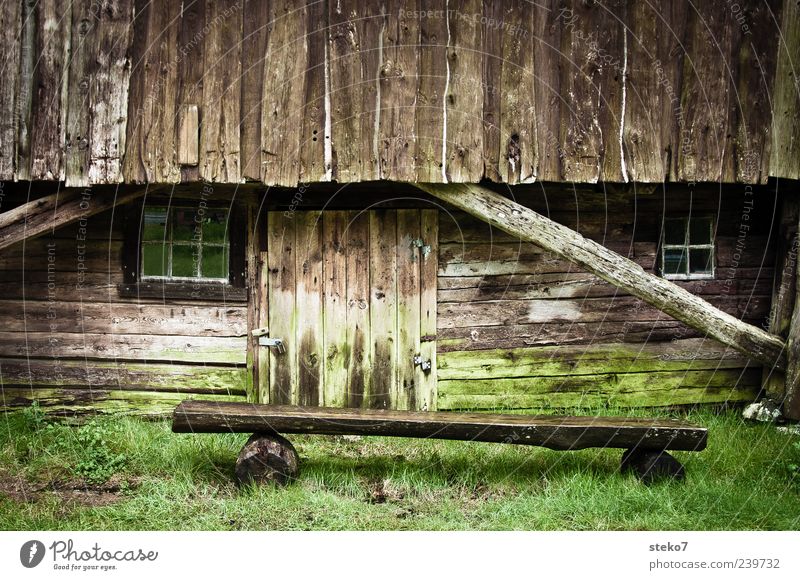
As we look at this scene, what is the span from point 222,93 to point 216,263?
4.91ft

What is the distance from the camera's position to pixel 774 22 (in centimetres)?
516

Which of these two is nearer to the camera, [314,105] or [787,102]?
[314,105]

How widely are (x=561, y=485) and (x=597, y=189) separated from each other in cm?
258

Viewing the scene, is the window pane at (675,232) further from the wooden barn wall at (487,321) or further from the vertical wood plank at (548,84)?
the vertical wood plank at (548,84)

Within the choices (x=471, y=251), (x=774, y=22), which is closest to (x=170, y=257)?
(x=471, y=251)

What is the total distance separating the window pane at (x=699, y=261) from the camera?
6.01 m

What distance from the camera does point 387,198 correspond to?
568 centimetres

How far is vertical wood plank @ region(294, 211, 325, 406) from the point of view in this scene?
5652 millimetres

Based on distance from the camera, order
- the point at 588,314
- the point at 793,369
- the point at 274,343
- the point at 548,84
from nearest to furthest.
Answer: the point at 548,84, the point at 793,369, the point at 274,343, the point at 588,314

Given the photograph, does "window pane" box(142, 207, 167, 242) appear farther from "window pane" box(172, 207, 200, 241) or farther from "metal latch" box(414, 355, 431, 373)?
"metal latch" box(414, 355, 431, 373)

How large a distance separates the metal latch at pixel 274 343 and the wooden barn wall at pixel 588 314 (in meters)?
1.34

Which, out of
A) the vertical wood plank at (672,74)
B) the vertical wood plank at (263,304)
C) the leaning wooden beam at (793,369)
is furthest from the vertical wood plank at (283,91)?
the leaning wooden beam at (793,369)

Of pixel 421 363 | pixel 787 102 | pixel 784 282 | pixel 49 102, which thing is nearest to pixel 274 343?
pixel 421 363

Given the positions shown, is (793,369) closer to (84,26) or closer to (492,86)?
(492,86)
